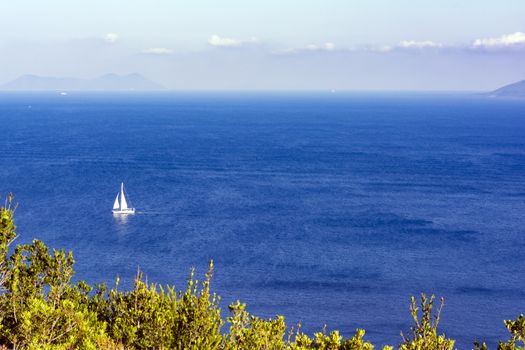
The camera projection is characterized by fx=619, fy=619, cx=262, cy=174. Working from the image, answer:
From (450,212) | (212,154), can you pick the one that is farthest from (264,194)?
(212,154)

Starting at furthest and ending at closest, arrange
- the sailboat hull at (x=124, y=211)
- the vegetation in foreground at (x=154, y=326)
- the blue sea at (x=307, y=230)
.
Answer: the sailboat hull at (x=124, y=211) → the blue sea at (x=307, y=230) → the vegetation in foreground at (x=154, y=326)

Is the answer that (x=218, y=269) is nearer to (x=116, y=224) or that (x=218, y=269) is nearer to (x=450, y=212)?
(x=116, y=224)

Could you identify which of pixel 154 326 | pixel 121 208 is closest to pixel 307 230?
pixel 121 208

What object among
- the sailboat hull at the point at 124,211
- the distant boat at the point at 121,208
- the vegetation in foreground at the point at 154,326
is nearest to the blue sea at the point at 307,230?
the sailboat hull at the point at 124,211

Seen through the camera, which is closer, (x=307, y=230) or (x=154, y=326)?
(x=154, y=326)

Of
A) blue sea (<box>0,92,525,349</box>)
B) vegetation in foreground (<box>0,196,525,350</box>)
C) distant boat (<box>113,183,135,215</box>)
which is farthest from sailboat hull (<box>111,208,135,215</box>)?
vegetation in foreground (<box>0,196,525,350</box>)

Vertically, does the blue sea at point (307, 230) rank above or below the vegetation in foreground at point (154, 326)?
below

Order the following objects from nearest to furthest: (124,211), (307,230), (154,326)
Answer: (154,326) < (307,230) < (124,211)

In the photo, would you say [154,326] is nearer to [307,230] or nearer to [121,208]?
[307,230]

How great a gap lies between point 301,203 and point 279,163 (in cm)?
4589

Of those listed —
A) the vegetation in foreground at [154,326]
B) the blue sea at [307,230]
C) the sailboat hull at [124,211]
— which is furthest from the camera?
the sailboat hull at [124,211]

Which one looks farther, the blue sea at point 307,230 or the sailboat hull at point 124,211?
the sailboat hull at point 124,211

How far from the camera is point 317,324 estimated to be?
69.9 m

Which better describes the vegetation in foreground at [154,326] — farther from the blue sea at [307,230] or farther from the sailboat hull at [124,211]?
the sailboat hull at [124,211]
